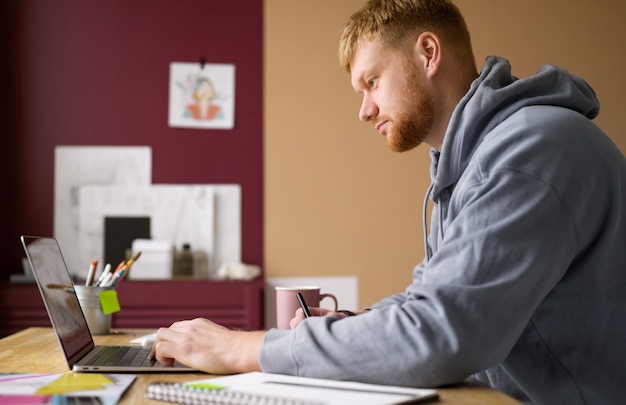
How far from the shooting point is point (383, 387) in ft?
3.17

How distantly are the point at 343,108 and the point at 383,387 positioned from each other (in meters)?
2.93

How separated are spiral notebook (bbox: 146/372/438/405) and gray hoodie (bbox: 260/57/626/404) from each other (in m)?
0.03

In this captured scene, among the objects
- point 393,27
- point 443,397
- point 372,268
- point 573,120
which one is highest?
point 393,27

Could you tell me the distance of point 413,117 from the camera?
155 centimetres

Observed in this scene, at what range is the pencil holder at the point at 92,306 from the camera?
1.87 meters

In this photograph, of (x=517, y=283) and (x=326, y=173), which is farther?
(x=326, y=173)

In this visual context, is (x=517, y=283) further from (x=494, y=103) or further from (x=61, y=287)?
(x=61, y=287)

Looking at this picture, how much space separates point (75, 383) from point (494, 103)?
31.6 inches

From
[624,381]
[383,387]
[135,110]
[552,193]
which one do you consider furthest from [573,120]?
[135,110]

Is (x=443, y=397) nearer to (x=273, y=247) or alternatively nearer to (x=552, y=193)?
(x=552, y=193)

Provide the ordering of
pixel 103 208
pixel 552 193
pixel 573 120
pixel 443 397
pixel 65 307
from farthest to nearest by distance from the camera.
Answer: pixel 103 208, pixel 65 307, pixel 573 120, pixel 552 193, pixel 443 397

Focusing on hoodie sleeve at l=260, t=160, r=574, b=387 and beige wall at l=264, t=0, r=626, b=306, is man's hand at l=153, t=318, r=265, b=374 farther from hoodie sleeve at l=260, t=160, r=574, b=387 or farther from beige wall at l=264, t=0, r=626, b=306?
beige wall at l=264, t=0, r=626, b=306

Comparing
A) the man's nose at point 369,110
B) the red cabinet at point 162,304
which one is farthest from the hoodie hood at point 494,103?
the red cabinet at point 162,304

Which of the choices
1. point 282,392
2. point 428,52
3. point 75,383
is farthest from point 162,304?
point 282,392
